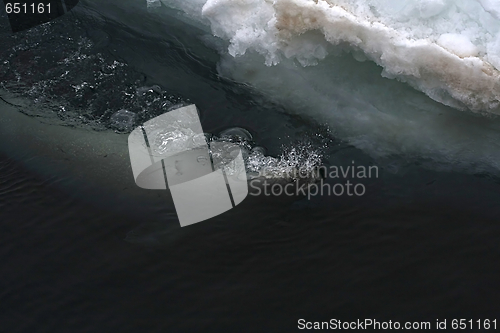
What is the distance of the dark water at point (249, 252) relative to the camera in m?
4.30

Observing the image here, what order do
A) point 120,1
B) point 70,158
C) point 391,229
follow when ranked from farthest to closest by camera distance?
point 120,1
point 70,158
point 391,229

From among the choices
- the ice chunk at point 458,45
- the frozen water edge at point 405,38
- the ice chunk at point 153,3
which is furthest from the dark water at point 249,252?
the ice chunk at point 153,3

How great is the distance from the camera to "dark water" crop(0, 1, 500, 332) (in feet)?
14.1

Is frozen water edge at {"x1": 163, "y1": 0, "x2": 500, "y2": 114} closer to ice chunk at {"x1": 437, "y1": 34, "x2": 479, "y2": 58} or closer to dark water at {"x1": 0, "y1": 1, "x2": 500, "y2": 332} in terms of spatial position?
ice chunk at {"x1": 437, "y1": 34, "x2": 479, "y2": 58}

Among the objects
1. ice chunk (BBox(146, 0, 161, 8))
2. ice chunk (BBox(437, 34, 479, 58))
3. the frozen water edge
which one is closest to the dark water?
the frozen water edge

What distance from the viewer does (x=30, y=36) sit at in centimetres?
722

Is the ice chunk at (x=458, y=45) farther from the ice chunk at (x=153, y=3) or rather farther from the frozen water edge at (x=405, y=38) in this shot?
the ice chunk at (x=153, y=3)

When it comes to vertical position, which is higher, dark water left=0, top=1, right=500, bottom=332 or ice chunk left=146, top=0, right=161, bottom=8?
ice chunk left=146, top=0, right=161, bottom=8

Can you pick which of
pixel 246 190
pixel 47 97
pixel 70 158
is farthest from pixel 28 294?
pixel 47 97

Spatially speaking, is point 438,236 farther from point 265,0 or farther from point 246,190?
point 265,0

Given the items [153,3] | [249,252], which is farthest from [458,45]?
[153,3]

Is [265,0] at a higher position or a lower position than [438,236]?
higher

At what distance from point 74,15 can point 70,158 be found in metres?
2.87

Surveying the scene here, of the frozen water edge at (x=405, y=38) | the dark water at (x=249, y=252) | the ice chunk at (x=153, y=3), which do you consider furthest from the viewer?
the ice chunk at (x=153, y=3)
